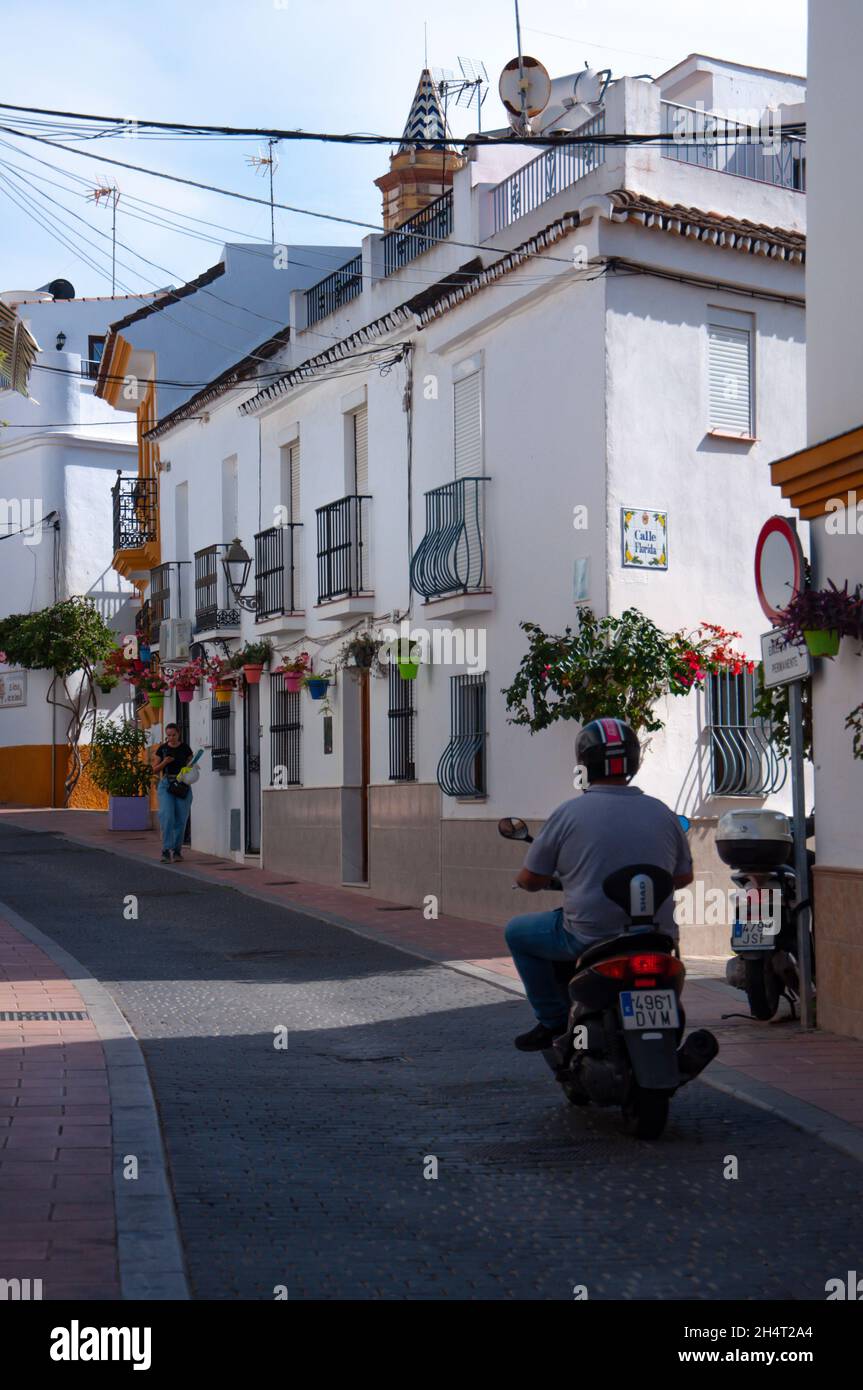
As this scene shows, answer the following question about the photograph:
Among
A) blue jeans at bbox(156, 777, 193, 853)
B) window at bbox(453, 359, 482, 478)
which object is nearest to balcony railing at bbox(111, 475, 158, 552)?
blue jeans at bbox(156, 777, 193, 853)

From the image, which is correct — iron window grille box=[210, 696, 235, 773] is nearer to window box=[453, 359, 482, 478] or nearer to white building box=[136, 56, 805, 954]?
white building box=[136, 56, 805, 954]

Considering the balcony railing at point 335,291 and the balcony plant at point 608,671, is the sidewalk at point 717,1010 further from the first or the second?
the balcony railing at point 335,291

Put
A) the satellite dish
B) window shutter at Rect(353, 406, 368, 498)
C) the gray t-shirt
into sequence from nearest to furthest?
the gray t-shirt → the satellite dish → window shutter at Rect(353, 406, 368, 498)

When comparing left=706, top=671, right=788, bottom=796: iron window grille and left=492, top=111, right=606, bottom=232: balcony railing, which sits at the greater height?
left=492, top=111, right=606, bottom=232: balcony railing

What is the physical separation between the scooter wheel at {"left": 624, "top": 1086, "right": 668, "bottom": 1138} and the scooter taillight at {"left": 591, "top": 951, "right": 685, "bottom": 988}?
0.42m

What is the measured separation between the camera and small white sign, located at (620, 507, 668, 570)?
14984mm

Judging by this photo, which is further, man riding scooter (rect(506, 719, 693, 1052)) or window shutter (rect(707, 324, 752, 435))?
window shutter (rect(707, 324, 752, 435))

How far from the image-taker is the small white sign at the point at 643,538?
15.0 meters

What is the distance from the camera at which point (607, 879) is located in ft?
22.7

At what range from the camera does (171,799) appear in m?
22.9

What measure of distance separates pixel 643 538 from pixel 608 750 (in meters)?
8.20

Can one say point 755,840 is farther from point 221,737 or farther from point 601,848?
point 221,737

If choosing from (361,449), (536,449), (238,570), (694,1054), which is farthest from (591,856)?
(238,570)
